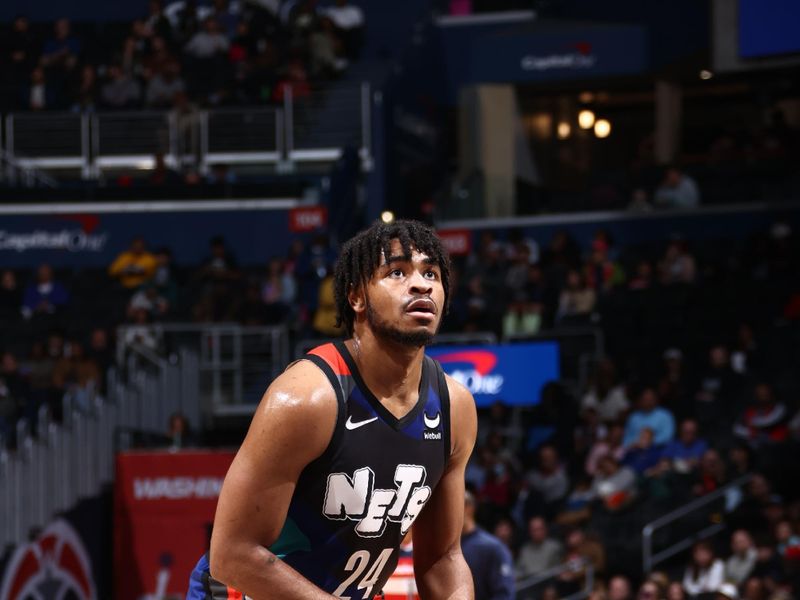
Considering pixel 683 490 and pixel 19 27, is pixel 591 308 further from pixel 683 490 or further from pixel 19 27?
pixel 19 27

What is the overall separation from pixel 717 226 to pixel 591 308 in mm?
3770

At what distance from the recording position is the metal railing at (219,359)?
1892cm

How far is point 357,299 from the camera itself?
196 inches

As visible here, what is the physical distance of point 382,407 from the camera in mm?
4906

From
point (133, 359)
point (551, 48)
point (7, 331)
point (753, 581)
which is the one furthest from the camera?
point (551, 48)

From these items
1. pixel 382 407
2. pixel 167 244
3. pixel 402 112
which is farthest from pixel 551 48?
pixel 382 407

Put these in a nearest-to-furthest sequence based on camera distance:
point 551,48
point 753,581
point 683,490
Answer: point 753,581
point 683,490
point 551,48

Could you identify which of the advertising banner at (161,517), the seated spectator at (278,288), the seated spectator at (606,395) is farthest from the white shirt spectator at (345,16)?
the advertising banner at (161,517)

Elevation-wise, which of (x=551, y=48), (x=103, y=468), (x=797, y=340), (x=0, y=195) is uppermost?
(x=551, y=48)

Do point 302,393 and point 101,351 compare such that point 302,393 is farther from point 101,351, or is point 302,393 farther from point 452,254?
point 452,254

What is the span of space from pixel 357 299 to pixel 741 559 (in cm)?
913

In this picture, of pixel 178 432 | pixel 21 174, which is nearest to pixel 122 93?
pixel 21 174

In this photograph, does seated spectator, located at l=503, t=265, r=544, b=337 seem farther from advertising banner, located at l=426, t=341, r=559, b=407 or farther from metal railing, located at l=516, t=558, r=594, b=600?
metal railing, located at l=516, t=558, r=594, b=600

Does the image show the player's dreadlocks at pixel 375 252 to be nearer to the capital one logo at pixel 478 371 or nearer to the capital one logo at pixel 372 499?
the capital one logo at pixel 372 499
